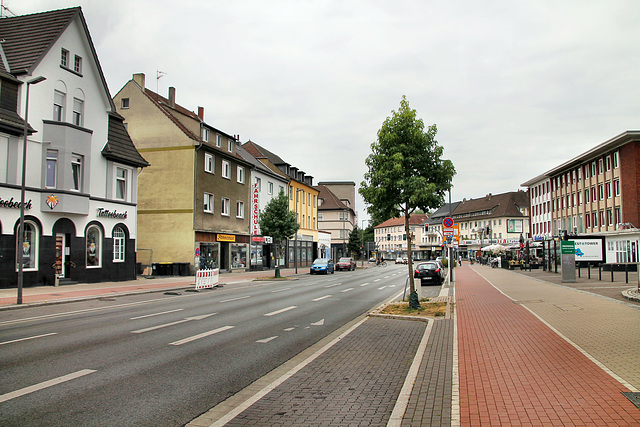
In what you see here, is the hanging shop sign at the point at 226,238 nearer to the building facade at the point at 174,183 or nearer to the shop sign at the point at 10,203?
Answer: the building facade at the point at 174,183

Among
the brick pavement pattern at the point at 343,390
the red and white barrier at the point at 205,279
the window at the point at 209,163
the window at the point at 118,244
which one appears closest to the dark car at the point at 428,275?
the red and white barrier at the point at 205,279

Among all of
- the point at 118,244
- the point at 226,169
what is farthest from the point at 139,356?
the point at 226,169

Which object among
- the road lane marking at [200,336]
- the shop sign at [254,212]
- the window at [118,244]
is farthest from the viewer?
the shop sign at [254,212]

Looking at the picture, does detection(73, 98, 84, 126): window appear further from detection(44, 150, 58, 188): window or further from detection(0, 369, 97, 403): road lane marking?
detection(0, 369, 97, 403): road lane marking

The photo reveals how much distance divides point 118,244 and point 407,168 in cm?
1987

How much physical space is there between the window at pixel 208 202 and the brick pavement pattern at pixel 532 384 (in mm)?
28895

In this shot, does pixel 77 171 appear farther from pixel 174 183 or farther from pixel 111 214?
pixel 174 183

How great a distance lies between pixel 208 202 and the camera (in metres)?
36.7

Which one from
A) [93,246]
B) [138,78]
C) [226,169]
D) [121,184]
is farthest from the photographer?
[226,169]

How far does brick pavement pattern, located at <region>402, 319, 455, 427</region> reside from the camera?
477 cm

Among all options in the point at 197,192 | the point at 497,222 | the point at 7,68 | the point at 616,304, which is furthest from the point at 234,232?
the point at 497,222

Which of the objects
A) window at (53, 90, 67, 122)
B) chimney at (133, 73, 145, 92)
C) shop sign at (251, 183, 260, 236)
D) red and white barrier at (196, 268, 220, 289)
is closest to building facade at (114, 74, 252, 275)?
chimney at (133, 73, 145, 92)

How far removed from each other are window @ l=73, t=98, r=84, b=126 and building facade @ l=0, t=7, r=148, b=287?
0.17 ft

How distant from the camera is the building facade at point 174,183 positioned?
1357 inches
